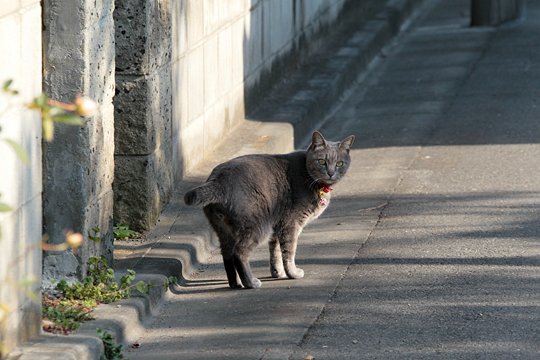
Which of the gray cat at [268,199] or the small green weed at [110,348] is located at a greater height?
the gray cat at [268,199]

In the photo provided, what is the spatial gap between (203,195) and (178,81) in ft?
8.59

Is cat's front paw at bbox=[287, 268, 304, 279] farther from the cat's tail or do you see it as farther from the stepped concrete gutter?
the cat's tail

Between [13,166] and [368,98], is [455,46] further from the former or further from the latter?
[13,166]

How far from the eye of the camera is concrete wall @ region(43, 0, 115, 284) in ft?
22.4

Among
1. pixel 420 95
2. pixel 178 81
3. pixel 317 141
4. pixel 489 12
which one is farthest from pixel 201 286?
pixel 489 12

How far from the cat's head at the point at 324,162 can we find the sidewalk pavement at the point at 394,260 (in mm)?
604

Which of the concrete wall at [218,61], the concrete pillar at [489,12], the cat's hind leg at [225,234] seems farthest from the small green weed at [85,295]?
the concrete pillar at [489,12]

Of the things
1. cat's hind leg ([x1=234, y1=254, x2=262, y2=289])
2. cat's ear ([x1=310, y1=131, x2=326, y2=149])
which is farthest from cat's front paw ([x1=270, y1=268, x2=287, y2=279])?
cat's ear ([x1=310, y1=131, x2=326, y2=149])

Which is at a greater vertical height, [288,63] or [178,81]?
[178,81]

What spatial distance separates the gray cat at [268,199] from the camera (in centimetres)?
738

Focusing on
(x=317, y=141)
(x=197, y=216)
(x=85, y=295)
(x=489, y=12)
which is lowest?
(x=489, y=12)

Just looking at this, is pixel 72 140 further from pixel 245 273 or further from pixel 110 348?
pixel 245 273

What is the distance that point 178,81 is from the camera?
379 inches

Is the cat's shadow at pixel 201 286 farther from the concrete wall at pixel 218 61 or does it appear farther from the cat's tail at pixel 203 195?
the concrete wall at pixel 218 61
